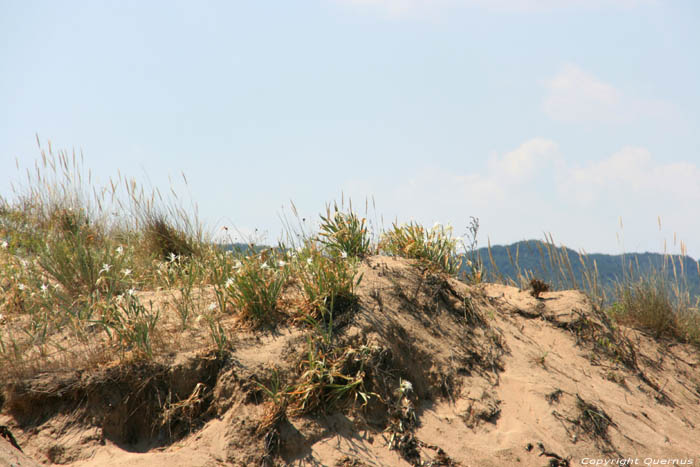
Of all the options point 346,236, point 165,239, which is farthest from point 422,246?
point 165,239

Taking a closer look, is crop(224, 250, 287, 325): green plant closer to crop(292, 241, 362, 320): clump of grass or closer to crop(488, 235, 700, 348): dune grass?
crop(292, 241, 362, 320): clump of grass

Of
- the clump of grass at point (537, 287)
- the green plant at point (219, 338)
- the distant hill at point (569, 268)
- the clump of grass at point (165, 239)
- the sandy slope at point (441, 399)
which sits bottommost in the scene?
the sandy slope at point (441, 399)

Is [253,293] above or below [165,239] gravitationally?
below

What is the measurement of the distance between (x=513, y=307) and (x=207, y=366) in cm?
339

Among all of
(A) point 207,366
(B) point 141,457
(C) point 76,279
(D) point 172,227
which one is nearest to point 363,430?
(A) point 207,366

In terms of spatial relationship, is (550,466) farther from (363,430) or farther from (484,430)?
(363,430)

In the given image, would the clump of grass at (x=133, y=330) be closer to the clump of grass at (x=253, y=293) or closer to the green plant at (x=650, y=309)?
the clump of grass at (x=253, y=293)

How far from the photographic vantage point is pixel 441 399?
13.4ft

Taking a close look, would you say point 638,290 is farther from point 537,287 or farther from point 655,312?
point 537,287

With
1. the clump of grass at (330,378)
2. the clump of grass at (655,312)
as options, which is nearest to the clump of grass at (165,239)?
the clump of grass at (330,378)

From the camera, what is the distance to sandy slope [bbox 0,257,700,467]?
340 cm

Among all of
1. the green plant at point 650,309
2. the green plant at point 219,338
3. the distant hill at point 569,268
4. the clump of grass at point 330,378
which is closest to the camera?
the clump of grass at point 330,378

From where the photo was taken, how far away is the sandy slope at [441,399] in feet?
11.1

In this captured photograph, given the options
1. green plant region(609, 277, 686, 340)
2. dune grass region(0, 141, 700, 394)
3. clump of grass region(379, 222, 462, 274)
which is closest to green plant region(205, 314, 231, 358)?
dune grass region(0, 141, 700, 394)
